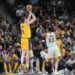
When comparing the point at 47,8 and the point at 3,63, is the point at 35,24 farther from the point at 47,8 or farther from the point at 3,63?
the point at 3,63

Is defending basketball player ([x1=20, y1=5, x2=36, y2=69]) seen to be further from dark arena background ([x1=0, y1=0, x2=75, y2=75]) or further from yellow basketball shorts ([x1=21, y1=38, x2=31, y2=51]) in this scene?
dark arena background ([x1=0, y1=0, x2=75, y2=75])

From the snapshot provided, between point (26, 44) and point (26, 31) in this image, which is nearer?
point (26, 31)

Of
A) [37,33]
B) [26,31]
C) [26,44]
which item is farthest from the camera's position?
[37,33]

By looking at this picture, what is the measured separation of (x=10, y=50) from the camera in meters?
14.6

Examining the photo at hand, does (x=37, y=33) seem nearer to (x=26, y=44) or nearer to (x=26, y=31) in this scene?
(x=26, y=44)

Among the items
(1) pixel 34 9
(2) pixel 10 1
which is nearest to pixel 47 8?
(1) pixel 34 9

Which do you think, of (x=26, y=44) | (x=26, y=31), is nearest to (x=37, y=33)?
(x=26, y=44)

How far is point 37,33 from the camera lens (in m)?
17.3

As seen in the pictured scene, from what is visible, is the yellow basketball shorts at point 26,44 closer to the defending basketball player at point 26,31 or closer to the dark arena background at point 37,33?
the defending basketball player at point 26,31

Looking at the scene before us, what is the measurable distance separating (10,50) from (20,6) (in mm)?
5112

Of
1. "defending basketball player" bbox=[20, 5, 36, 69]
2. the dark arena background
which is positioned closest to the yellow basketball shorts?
"defending basketball player" bbox=[20, 5, 36, 69]

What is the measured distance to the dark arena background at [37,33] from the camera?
14046 mm

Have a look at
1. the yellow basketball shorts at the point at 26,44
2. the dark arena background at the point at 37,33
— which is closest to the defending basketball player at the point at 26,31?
the yellow basketball shorts at the point at 26,44

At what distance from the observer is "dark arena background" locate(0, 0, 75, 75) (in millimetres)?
14046
